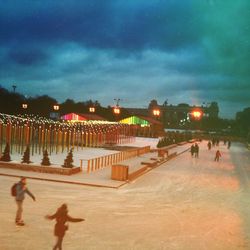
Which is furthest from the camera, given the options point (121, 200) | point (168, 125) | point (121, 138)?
point (168, 125)

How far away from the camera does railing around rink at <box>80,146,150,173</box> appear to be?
26.7 m

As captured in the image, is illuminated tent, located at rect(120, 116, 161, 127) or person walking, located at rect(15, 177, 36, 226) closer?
person walking, located at rect(15, 177, 36, 226)

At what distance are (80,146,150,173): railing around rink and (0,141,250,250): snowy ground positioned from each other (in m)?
3.71

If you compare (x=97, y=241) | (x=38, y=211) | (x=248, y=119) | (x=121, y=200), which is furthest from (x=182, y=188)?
(x=248, y=119)

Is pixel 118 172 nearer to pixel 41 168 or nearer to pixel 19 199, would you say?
pixel 41 168

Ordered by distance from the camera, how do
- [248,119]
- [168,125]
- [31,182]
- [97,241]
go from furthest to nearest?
[168,125], [248,119], [31,182], [97,241]

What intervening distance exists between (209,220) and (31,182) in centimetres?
972

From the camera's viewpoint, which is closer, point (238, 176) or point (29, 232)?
point (29, 232)

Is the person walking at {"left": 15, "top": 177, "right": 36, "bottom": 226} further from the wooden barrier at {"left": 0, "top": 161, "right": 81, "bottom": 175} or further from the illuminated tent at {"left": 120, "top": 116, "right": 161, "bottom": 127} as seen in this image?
the illuminated tent at {"left": 120, "top": 116, "right": 161, "bottom": 127}

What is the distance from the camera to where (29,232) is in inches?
470

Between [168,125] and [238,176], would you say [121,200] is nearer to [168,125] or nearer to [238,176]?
[238,176]

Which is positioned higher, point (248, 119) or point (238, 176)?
point (248, 119)

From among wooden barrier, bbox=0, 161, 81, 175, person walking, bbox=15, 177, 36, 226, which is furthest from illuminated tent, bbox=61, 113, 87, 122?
person walking, bbox=15, 177, 36, 226

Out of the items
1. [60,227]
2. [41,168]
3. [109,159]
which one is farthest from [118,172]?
[60,227]
